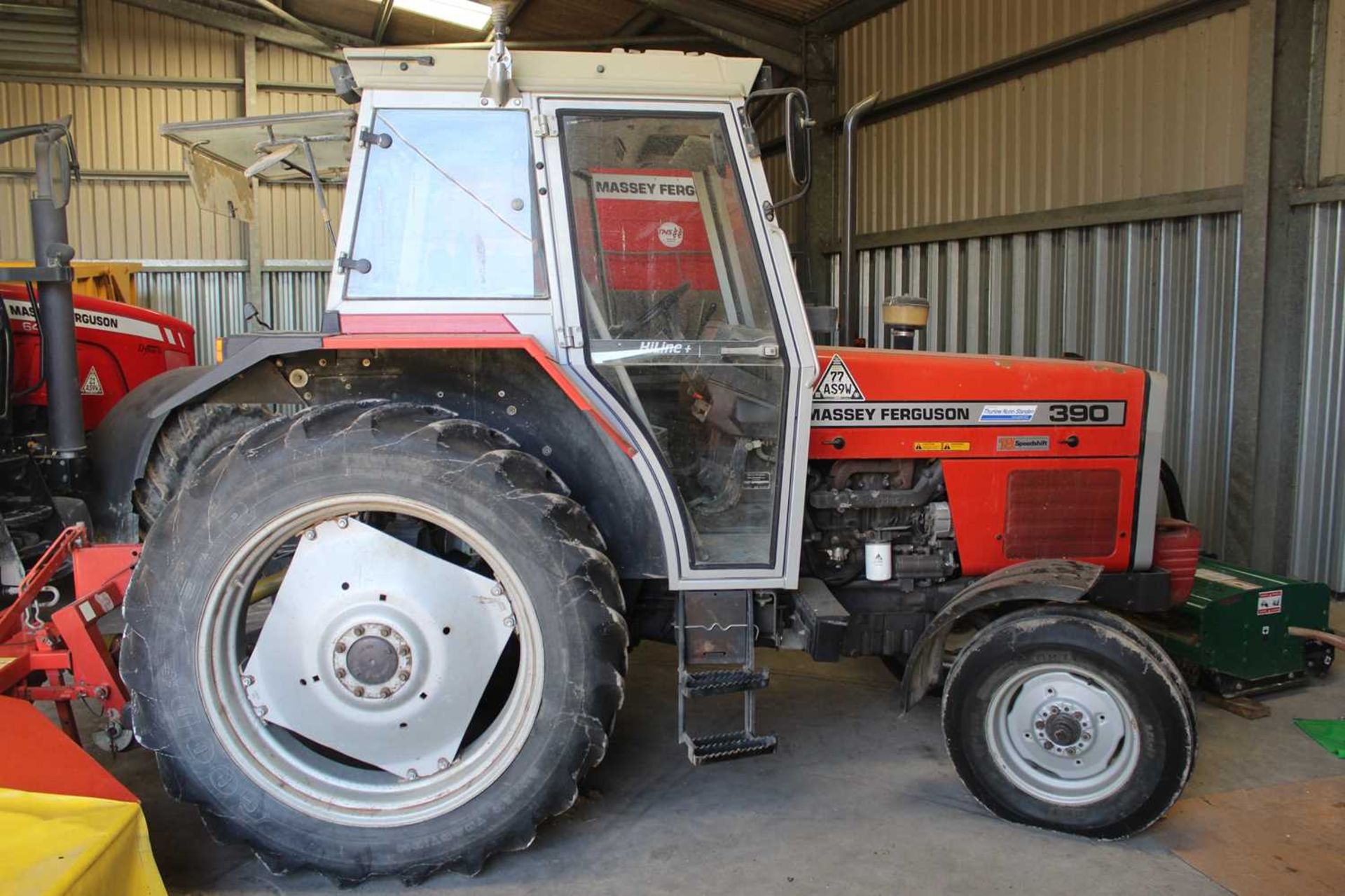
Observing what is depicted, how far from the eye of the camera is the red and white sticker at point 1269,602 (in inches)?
175

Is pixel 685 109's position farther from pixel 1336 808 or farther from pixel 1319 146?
pixel 1319 146

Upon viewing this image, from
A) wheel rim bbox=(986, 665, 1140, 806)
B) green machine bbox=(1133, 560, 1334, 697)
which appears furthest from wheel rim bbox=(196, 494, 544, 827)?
green machine bbox=(1133, 560, 1334, 697)

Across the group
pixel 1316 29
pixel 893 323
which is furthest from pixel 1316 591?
pixel 1316 29

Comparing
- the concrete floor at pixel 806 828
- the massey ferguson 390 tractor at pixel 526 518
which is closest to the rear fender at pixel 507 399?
the massey ferguson 390 tractor at pixel 526 518

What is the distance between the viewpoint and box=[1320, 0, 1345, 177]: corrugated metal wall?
5.53 meters

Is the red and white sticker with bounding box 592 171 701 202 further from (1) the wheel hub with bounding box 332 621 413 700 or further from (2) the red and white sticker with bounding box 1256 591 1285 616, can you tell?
(2) the red and white sticker with bounding box 1256 591 1285 616

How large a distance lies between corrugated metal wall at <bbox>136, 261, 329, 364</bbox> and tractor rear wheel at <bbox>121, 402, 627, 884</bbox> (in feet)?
33.9

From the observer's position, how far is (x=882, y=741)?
13.2 ft

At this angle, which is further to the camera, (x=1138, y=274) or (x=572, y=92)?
(x=1138, y=274)

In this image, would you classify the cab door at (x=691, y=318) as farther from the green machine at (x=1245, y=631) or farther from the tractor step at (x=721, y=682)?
the green machine at (x=1245, y=631)

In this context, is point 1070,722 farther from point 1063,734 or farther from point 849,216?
point 849,216

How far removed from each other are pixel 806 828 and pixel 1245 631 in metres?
2.40

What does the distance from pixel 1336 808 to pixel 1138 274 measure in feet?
14.0

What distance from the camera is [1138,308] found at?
6906 mm
